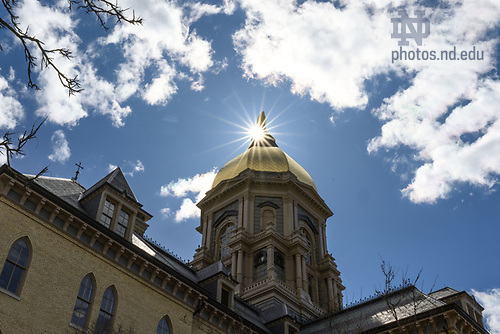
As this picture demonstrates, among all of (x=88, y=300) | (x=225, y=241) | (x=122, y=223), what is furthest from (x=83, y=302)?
(x=225, y=241)

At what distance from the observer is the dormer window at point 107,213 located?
22731mm

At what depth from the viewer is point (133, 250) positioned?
864 inches

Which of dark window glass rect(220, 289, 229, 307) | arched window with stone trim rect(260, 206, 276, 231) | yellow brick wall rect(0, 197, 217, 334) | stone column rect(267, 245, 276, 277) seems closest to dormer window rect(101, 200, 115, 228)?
yellow brick wall rect(0, 197, 217, 334)

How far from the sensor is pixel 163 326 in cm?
2230

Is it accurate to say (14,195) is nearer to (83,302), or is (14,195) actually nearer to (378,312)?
(83,302)

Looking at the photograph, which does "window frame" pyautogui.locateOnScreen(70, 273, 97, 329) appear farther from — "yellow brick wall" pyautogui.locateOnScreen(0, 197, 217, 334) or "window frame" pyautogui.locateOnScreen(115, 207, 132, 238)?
"window frame" pyautogui.locateOnScreen(115, 207, 132, 238)

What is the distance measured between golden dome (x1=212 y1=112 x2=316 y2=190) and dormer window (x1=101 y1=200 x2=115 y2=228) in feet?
97.5

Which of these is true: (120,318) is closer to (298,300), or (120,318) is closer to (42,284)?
(42,284)

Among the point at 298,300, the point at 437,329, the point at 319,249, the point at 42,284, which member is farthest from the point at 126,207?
the point at 319,249

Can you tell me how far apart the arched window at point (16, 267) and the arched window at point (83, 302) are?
8.09ft

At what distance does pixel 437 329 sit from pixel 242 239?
926 inches

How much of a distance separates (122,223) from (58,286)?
17.8 feet

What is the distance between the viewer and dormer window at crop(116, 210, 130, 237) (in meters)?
23.2

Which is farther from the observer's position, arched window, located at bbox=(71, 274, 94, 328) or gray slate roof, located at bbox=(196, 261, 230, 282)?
gray slate roof, located at bbox=(196, 261, 230, 282)
